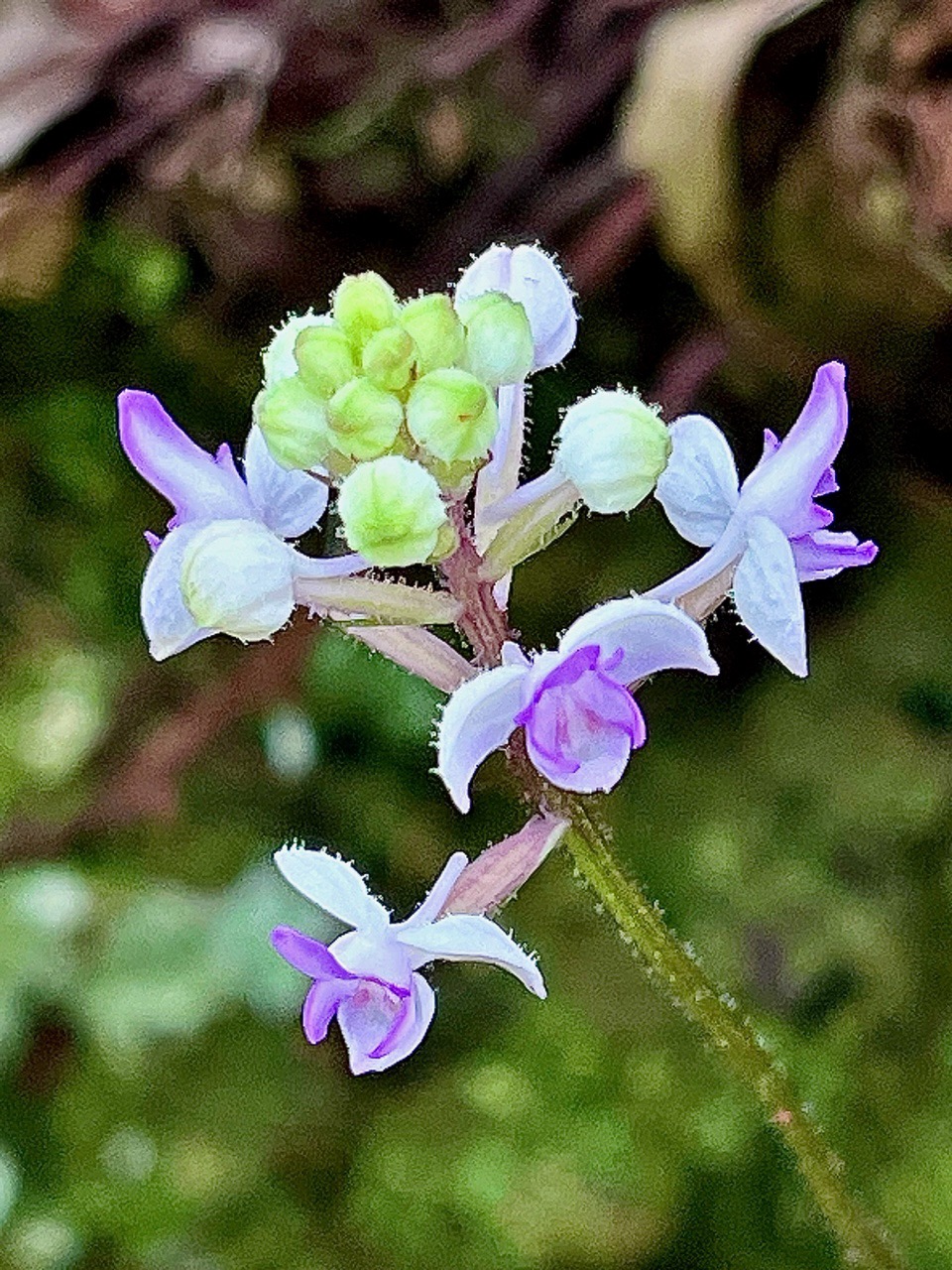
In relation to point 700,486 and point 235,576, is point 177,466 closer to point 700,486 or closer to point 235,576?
point 235,576

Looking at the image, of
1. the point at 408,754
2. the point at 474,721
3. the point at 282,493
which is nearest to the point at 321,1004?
the point at 474,721

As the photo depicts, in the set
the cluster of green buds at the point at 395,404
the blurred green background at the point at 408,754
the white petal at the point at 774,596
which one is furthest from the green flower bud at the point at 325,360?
the blurred green background at the point at 408,754

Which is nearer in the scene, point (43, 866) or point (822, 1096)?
point (822, 1096)

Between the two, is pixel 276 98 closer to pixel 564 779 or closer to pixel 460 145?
pixel 460 145

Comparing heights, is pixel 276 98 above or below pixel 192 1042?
above

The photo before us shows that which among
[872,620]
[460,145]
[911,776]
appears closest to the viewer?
[911,776]

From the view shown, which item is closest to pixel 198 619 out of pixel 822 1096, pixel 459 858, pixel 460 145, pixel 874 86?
pixel 459 858
